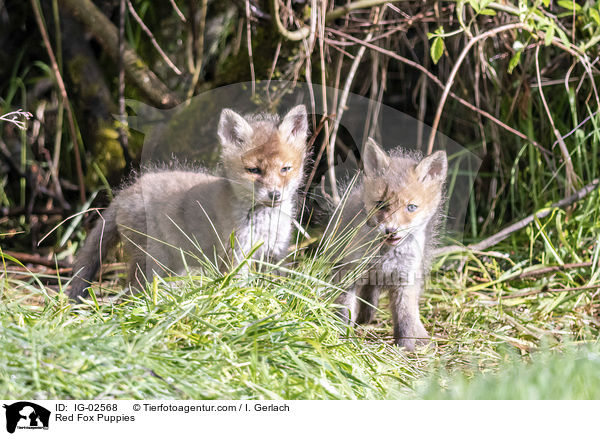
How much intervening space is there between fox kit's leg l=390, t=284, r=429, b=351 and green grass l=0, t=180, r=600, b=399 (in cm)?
9

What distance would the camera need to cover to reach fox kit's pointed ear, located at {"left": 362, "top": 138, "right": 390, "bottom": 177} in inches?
104

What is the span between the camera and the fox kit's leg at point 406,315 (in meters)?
2.74

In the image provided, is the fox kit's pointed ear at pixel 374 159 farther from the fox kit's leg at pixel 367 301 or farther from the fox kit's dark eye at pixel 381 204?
the fox kit's leg at pixel 367 301

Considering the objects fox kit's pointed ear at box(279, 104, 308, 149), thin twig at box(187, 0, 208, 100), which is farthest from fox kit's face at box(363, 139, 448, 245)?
thin twig at box(187, 0, 208, 100)

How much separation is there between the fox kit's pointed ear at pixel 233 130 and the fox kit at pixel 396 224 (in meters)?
0.53

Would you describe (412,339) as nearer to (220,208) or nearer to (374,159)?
(374,159)

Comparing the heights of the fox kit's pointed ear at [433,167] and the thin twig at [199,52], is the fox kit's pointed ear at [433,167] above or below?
below

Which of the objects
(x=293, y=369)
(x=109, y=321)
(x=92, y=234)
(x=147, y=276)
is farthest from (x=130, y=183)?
(x=293, y=369)

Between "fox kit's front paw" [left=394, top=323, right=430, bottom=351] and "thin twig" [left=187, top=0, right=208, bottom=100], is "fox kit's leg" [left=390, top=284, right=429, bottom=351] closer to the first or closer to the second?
"fox kit's front paw" [left=394, top=323, right=430, bottom=351]

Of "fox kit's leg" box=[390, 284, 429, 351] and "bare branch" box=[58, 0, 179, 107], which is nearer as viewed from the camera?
"fox kit's leg" box=[390, 284, 429, 351]

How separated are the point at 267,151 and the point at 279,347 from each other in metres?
1.01

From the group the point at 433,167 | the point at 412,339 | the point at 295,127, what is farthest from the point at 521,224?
the point at 295,127

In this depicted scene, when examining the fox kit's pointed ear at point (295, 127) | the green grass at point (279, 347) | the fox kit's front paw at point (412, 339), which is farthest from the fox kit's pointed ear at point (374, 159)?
the fox kit's front paw at point (412, 339)

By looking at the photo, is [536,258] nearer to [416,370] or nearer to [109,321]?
[416,370]
